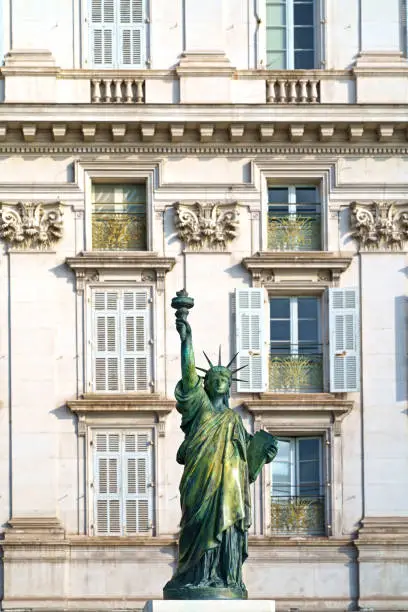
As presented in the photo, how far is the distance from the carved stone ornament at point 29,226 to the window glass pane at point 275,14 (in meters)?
5.15

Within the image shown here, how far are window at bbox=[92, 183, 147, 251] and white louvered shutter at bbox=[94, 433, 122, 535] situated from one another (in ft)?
11.1

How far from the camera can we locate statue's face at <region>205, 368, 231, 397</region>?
3222 centimetres

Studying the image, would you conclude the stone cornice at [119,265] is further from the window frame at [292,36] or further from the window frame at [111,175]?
the window frame at [292,36]

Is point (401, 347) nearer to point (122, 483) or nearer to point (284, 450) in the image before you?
point (284, 450)

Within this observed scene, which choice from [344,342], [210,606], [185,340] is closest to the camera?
[210,606]

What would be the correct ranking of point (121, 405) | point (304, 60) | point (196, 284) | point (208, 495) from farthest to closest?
point (304, 60) → point (196, 284) → point (121, 405) → point (208, 495)

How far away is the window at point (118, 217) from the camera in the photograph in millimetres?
47688

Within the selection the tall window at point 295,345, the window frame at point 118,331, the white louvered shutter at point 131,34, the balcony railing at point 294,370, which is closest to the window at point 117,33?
the white louvered shutter at point 131,34

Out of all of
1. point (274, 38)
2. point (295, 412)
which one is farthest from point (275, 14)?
point (295, 412)

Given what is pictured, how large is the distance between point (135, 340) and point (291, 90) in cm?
522

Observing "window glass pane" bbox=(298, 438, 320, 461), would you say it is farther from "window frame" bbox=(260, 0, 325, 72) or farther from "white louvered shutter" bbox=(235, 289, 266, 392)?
"window frame" bbox=(260, 0, 325, 72)

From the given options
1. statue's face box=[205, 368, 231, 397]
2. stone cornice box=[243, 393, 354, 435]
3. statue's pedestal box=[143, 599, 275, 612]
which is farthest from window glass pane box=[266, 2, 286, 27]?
statue's pedestal box=[143, 599, 275, 612]

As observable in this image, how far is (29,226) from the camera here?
4738 cm

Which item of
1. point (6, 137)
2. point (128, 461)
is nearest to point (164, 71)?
point (6, 137)
